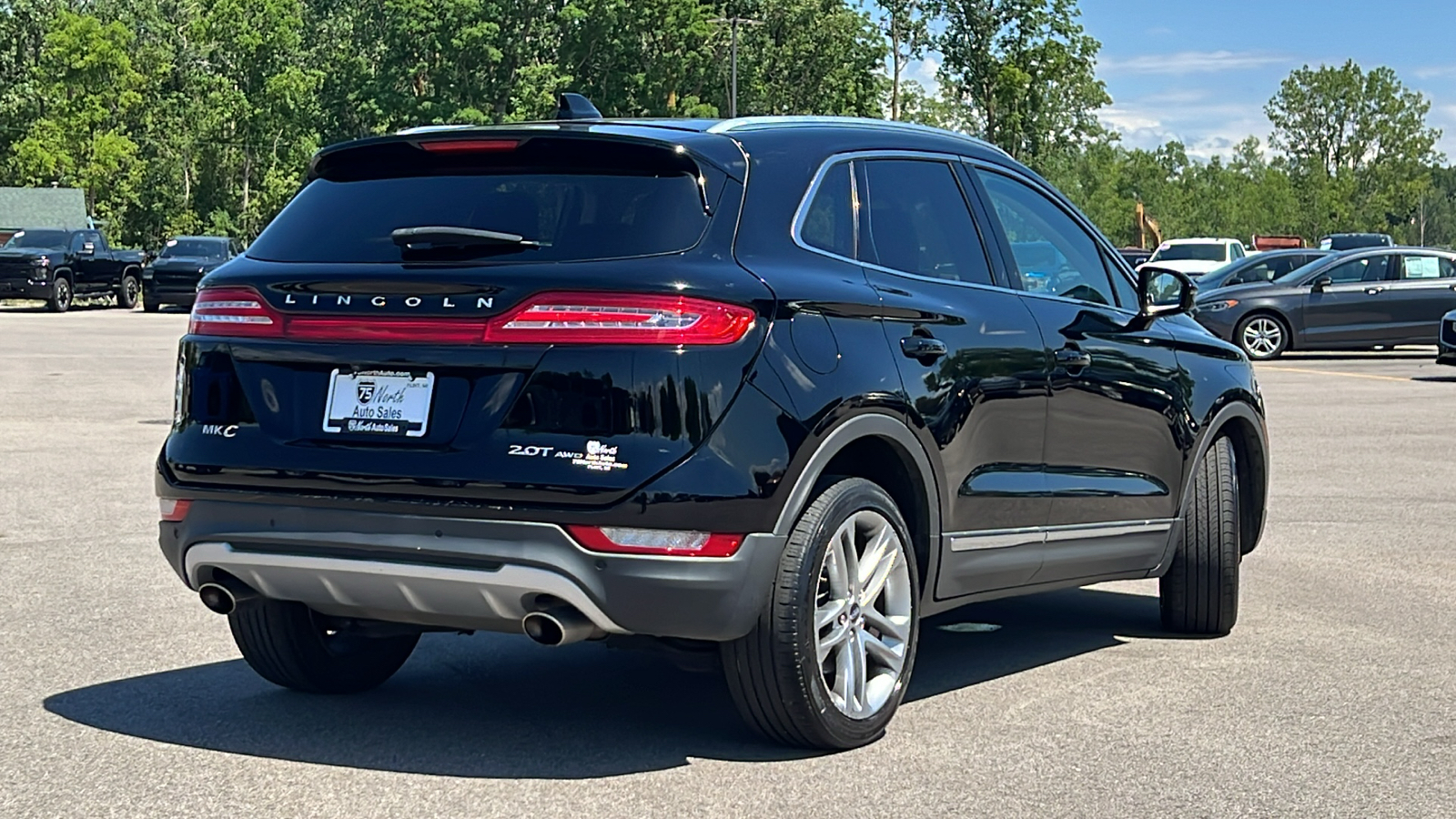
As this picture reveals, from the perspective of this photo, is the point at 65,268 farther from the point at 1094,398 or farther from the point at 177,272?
the point at 1094,398

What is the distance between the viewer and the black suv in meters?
4.86

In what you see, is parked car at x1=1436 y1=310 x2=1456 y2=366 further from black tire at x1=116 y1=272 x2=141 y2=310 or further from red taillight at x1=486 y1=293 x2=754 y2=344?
black tire at x1=116 y1=272 x2=141 y2=310

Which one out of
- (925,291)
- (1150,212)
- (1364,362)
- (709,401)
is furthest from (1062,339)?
(1150,212)

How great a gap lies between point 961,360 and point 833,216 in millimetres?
591

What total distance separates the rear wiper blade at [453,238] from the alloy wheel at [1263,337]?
23.9 m

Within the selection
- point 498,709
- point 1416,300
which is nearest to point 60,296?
point 1416,300

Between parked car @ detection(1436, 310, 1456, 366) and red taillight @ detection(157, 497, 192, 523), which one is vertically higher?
red taillight @ detection(157, 497, 192, 523)

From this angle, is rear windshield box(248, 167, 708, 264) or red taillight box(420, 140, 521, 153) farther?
red taillight box(420, 140, 521, 153)

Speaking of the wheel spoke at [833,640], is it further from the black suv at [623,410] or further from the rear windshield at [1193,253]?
the rear windshield at [1193,253]

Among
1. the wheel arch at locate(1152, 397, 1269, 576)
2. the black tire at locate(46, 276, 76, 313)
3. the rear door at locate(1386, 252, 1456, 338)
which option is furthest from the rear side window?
the black tire at locate(46, 276, 76, 313)

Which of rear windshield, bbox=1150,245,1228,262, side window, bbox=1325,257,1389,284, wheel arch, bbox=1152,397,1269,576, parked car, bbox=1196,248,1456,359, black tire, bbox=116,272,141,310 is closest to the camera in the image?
wheel arch, bbox=1152,397,1269,576

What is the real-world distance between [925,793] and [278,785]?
1627 mm

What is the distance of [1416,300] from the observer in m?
27.9

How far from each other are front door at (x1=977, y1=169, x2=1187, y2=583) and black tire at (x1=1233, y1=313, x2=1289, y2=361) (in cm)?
2143
